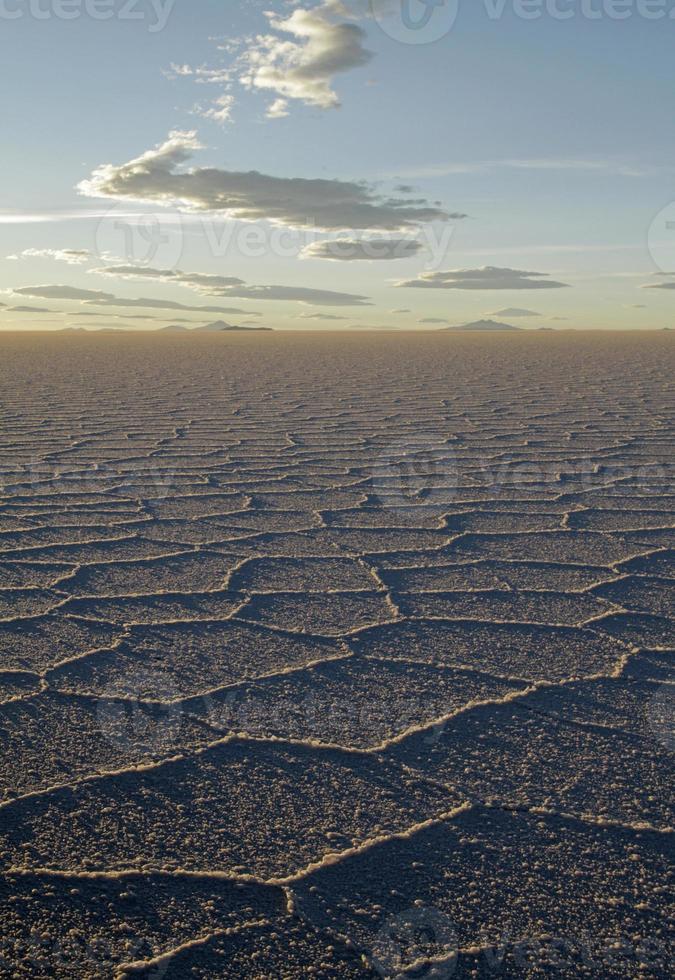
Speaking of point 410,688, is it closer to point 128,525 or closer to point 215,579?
point 215,579

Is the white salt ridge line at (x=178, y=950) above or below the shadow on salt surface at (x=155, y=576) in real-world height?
below

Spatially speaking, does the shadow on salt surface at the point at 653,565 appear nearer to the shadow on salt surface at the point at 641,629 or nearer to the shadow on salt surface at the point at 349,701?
the shadow on salt surface at the point at 641,629

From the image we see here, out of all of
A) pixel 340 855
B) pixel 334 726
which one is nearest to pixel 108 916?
A: pixel 340 855

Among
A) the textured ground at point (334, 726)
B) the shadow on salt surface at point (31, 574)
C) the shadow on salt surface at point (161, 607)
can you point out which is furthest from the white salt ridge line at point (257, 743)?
the shadow on salt surface at point (31, 574)

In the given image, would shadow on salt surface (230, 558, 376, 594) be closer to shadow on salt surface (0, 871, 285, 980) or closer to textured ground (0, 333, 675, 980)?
textured ground (0, 333, 675, 980)

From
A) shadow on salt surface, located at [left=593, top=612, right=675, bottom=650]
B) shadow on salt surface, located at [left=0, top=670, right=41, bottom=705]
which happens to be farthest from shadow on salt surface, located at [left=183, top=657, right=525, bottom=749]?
shadow on salt surface, located at [left=593, top=612, right=675, bottom=650]

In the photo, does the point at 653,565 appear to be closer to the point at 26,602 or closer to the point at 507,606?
the point at 507,606

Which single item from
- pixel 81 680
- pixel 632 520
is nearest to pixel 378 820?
pixel 81 680
